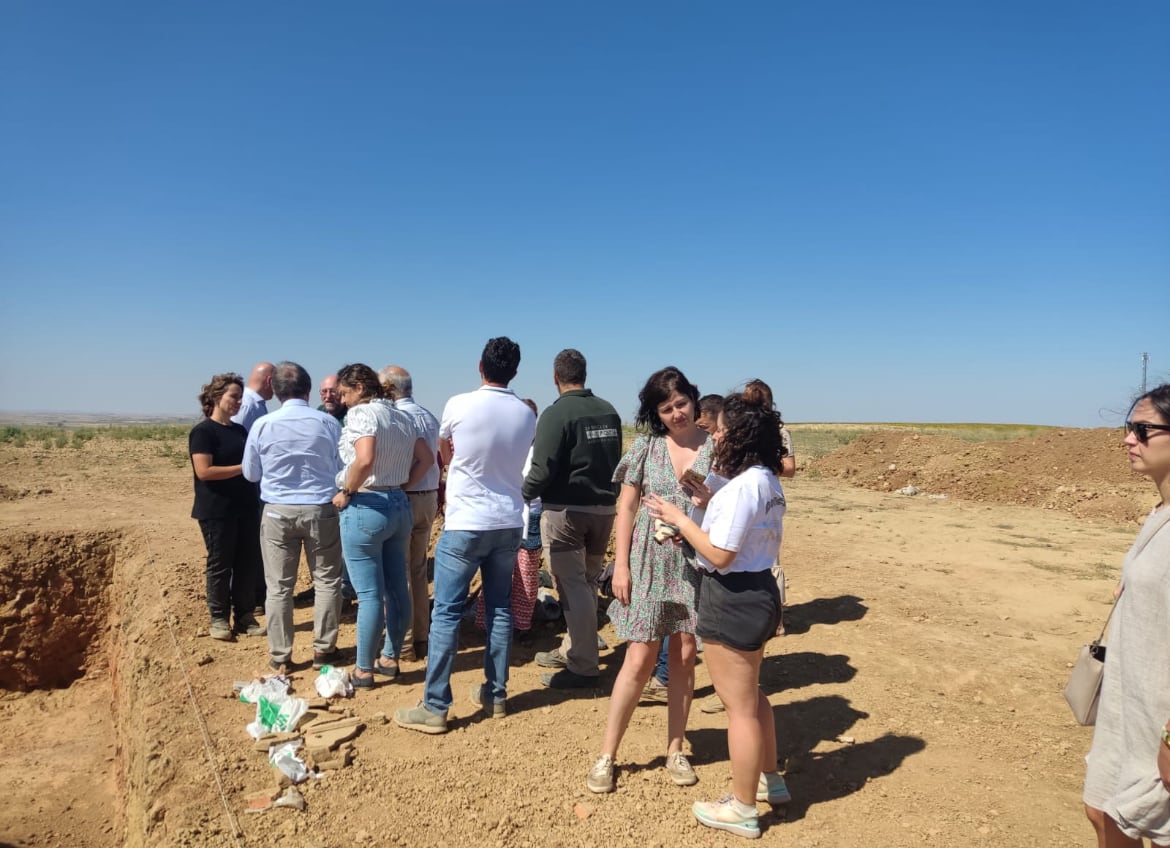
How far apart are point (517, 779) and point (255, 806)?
3.73 ft

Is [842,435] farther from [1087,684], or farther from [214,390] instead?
[1087,684]

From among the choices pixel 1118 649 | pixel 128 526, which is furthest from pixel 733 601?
pixel 128 526

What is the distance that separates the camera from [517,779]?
3.28 metres

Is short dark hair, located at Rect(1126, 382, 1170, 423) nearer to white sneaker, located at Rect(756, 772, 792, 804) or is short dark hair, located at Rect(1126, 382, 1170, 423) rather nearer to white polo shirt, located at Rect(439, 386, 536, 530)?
white sneaker, located at Rect(756, 772, 792, 804)

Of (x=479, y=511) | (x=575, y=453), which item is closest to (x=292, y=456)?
(x=479, y=511)

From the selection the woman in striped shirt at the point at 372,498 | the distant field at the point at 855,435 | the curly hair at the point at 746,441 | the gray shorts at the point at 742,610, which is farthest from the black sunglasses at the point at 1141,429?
the distant field at the point at 855,435

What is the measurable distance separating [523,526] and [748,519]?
156 cm

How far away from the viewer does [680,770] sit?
3.25 meters

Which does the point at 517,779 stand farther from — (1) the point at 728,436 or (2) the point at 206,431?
(2) the point at 206,431

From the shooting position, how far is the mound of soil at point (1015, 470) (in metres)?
13.1

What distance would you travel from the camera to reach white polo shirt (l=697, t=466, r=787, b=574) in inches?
101

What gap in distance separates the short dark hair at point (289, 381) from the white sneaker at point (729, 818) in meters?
3.24

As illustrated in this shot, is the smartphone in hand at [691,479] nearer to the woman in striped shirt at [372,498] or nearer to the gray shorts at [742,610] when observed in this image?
the gray shorts at [742,610]

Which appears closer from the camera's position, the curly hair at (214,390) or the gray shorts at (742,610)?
the gray shorts at (742,610)
